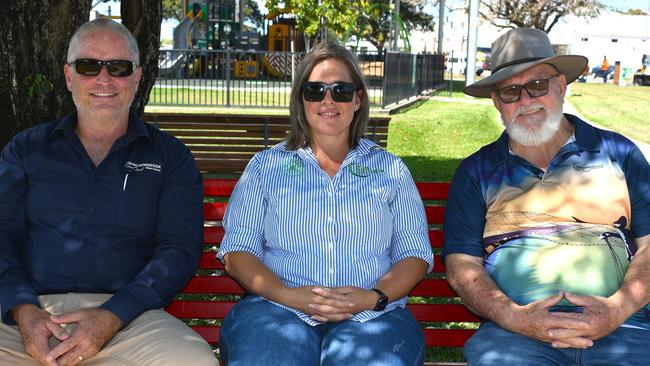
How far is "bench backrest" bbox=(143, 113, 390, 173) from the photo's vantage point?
31.0ft

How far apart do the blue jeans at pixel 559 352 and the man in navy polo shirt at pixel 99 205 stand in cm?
127

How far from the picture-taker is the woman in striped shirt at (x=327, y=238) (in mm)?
3447

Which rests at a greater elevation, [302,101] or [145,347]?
[302,101]

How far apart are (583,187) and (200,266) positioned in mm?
1919

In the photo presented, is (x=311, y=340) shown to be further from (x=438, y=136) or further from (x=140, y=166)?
(x=438, y=136)

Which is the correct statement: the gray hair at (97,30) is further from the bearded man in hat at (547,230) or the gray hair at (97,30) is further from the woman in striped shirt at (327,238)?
the bearded man in hat at (547,230)

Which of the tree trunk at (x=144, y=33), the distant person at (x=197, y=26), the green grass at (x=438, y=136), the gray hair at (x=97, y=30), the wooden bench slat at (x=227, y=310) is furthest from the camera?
the distant person at (x=197, y=26)

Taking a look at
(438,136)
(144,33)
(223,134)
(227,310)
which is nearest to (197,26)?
(438,136)

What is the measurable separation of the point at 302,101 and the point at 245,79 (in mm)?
19240

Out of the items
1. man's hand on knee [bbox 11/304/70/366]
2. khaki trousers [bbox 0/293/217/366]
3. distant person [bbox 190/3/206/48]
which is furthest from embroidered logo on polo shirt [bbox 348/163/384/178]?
distant person [bbox 190/3/206/48]

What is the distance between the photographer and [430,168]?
11438 mm

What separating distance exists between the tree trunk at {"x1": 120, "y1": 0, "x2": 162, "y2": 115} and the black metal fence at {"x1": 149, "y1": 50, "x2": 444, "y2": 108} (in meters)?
12.9

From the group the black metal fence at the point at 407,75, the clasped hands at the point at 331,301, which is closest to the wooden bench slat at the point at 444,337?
the clasped hands at the point at 331,301

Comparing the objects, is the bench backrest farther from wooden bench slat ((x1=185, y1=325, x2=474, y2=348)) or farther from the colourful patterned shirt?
the colourful patterned shirt
